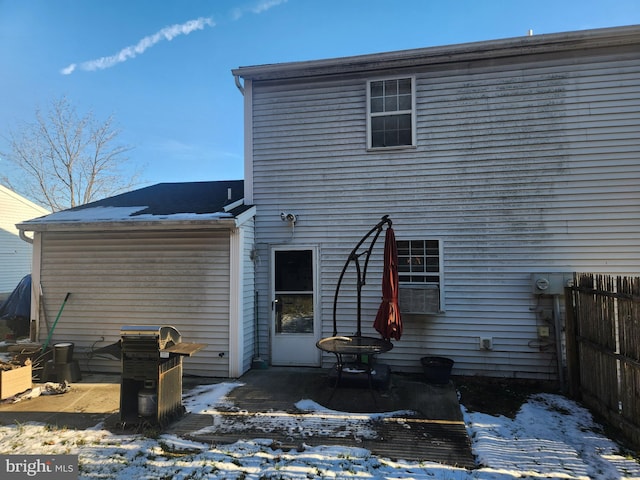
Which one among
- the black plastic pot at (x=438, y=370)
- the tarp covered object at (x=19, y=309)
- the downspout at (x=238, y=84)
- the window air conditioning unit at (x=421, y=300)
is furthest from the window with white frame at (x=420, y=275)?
the tarp covered object at (x=19, y=309)

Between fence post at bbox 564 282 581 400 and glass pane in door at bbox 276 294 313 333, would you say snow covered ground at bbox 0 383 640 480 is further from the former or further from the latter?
glass pane in door at bbox 276 294 313 333

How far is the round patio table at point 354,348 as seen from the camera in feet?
14.9

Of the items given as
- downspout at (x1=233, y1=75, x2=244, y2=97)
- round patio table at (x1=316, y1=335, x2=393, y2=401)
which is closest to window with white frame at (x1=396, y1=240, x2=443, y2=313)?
round patio table at (x1=316, y1=335, x2=393, y2=401)

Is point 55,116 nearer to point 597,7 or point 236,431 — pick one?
point 236,431

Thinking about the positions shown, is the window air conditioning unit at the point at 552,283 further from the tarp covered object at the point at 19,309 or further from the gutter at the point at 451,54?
the tarp covered object at the point at 19,309

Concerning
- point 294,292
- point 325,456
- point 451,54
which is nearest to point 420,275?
point 294,292

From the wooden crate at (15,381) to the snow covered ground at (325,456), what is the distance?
105cm

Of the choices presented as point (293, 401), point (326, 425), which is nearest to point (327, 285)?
point (293, 401)

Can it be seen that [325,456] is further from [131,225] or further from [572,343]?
[131,225]

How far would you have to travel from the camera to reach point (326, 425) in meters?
3.82

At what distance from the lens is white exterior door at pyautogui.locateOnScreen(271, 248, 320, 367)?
6070 millimetres

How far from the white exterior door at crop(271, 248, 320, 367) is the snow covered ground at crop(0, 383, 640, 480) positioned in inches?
85.5

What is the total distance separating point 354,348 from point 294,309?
173cm

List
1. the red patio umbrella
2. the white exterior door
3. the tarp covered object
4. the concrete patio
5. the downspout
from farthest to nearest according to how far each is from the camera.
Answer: the tarp covered object
the downspout
the white exterior door
the red patio umbrella
the concrete patio
